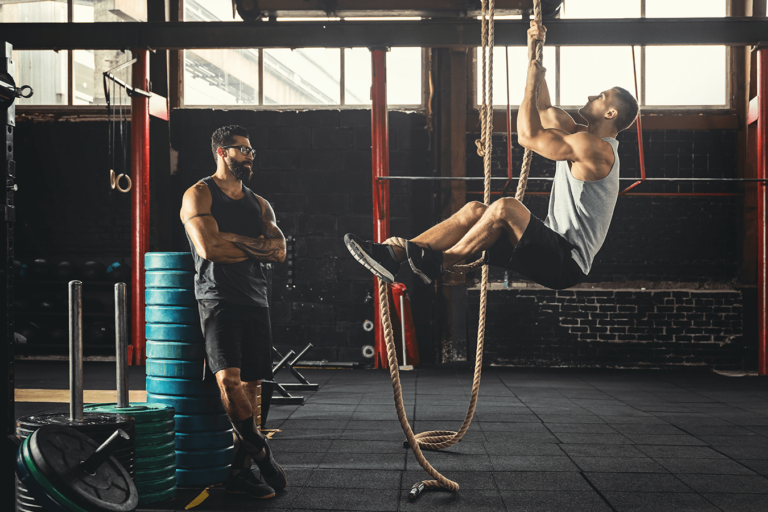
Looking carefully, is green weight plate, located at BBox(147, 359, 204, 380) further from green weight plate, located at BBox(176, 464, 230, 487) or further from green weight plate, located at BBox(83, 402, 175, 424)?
green weight plate, located at BBox(176, 464, 230, 487)

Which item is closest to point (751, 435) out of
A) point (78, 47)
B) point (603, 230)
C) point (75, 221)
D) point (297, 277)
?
point (603, 230)

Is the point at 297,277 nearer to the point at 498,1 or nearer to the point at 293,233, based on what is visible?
the point at 293,233

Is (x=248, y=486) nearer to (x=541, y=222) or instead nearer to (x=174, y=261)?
(x=174, y=261)

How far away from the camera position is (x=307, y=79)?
307 inches

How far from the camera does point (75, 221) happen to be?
789cm

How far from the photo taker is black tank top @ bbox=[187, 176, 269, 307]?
278 centimetres

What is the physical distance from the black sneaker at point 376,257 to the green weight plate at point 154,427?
1.20m

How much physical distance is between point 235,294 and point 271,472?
83cm

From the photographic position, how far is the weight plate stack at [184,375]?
2.86m

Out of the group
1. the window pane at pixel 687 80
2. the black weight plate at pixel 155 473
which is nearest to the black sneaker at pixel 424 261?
the black weight plate at pixel 155 473

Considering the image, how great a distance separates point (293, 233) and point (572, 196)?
561cm

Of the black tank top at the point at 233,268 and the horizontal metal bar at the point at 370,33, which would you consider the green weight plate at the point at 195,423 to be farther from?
the horizontal metal bar at the point at 370,33

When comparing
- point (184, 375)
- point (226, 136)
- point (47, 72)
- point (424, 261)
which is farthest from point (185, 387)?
point (47, 72)

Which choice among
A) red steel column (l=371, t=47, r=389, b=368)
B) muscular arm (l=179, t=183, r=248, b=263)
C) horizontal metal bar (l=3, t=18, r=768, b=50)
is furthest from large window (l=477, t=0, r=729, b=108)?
muscular arm (l=179, t=183, r=248, b=263)
